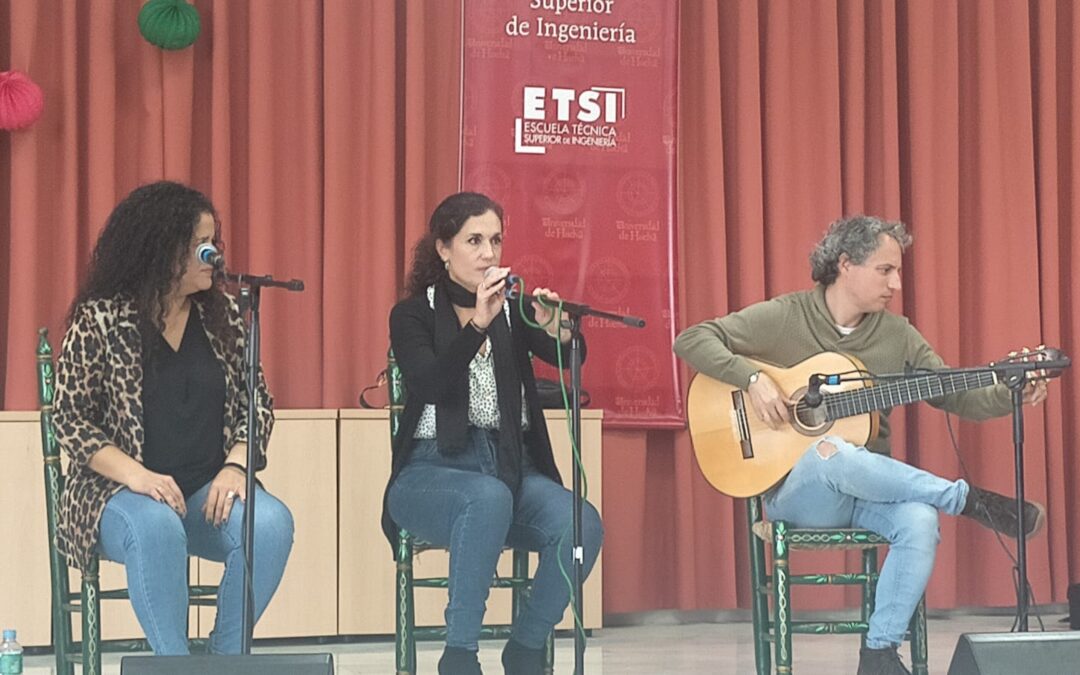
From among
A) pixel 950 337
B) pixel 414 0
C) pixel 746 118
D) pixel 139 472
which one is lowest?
pixel 139 472

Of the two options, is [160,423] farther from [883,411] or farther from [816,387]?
[883,411]

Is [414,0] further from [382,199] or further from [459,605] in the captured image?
[459,605]

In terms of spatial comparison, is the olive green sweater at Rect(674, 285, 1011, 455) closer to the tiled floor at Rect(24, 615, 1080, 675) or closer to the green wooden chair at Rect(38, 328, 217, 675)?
the tiled floor at Rect(24, 615, 1080, 675)

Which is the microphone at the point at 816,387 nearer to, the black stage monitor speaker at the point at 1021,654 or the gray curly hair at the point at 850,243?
the gray curly hair at the point at 850,243

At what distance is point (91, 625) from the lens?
122 inches

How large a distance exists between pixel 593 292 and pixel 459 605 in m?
1.94

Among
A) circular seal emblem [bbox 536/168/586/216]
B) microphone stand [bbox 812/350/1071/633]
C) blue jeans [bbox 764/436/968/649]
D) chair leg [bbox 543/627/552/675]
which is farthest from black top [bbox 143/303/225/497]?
circular seal emblem [bbox 536/168/586/216]

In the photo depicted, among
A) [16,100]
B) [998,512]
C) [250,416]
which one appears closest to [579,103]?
[16,100]

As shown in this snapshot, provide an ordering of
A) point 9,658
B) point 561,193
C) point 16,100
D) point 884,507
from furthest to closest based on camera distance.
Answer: point 561,193 < point 16,100 < point 884,507 < point 9,658

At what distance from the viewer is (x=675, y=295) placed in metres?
4.91

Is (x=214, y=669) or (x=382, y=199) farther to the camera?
(x=382, y=199)

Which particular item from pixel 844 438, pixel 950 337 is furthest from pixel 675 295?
pixel 844 438

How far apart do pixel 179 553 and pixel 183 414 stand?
35cm

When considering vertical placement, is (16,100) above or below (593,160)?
above
